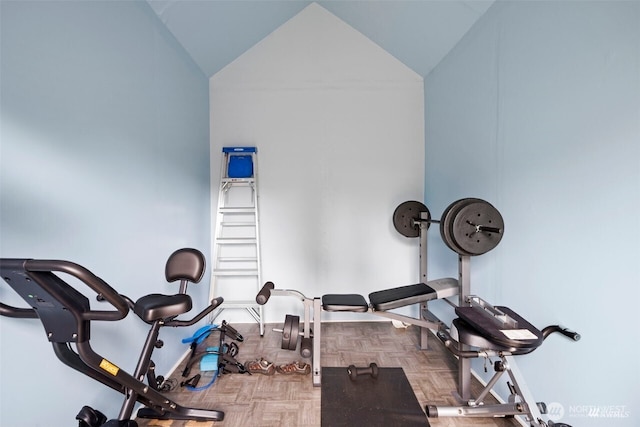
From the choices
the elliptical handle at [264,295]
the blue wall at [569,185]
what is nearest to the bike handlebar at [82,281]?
the elliptical handle at [264,295]

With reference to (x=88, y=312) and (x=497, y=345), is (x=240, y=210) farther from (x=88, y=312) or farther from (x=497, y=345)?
(x=497, y=345)

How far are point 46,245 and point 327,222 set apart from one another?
2.24m

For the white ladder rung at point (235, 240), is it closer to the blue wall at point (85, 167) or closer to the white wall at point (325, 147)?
the white wall at point (325, 147)

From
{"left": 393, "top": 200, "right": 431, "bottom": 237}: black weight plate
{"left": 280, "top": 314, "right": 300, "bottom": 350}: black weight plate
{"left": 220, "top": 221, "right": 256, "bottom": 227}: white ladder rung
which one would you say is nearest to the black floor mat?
{"left": 280, "top": 314, "right": 300, "bottom": 350}: black weight plate

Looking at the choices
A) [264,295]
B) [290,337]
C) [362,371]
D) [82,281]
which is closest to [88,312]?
[82,281]

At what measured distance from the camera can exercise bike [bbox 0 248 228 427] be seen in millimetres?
769

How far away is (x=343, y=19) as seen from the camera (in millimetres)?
2961

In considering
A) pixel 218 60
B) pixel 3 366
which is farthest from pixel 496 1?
pixel 3 366

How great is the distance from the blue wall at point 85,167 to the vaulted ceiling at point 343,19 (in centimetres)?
23

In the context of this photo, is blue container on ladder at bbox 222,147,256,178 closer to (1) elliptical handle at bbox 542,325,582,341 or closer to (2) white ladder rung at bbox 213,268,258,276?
(2) white ladder rung at bbox 213,268,258,276

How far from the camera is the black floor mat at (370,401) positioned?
1.66 metres

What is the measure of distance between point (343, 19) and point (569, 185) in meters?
2.72

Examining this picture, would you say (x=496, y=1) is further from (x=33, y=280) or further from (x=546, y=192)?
(x=33, y=280)

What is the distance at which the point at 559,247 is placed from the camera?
138 centimetres
